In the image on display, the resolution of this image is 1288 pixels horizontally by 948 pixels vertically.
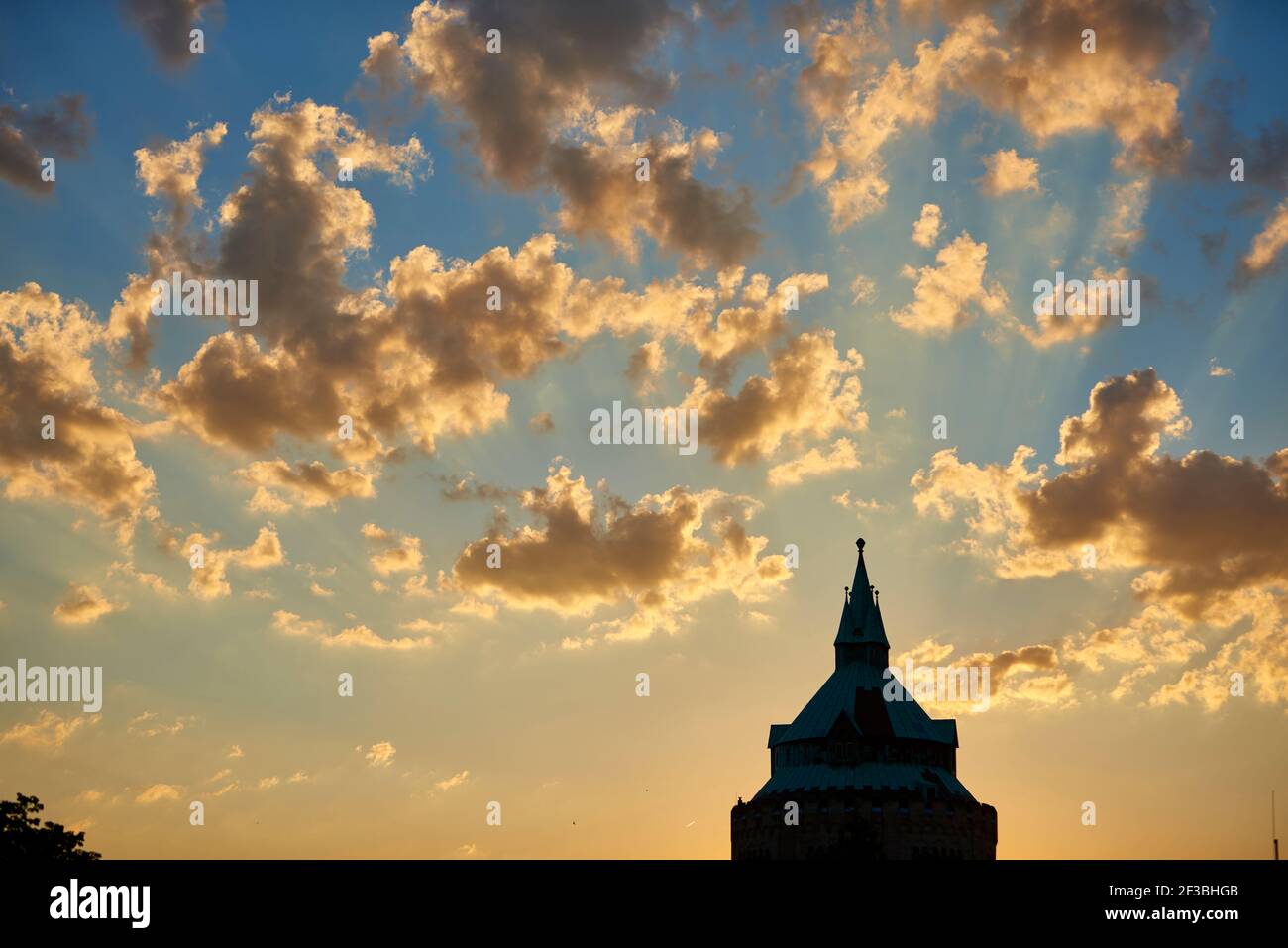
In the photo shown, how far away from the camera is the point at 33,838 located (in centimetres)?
8119

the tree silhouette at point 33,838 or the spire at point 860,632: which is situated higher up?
the spire at point 860,632

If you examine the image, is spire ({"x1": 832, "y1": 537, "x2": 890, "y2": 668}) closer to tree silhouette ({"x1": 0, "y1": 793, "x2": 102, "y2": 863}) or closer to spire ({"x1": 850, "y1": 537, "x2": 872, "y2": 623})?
spire ({"x1": 850, "y1": 537, "x2": 872, "y2": 623})

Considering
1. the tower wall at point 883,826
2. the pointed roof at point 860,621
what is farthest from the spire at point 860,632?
the tower wall at point 883,826

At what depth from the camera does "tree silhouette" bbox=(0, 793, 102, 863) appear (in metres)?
79.9

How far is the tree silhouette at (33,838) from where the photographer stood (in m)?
79.9

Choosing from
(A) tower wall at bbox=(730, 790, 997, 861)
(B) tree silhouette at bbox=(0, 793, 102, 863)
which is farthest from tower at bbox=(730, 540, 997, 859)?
(B) tree silhouette at bbox=(0, 793, 102, 863)

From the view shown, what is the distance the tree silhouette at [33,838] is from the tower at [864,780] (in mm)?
67379

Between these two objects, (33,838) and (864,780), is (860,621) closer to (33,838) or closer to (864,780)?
(864,780)

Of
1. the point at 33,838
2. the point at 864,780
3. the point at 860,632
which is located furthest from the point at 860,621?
the point at 33,838

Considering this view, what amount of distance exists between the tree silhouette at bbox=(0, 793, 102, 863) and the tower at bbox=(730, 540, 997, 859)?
67379 millimetres

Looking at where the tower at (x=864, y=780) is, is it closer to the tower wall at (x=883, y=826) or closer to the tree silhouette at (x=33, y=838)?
the tower wall at (x=883, y=826)
